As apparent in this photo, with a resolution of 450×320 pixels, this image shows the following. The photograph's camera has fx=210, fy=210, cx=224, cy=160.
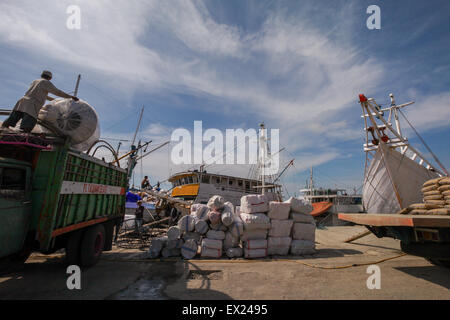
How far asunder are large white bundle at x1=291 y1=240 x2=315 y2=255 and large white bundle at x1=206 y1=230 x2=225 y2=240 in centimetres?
240

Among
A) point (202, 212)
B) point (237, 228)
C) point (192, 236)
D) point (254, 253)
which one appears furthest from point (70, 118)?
point (254, 253)

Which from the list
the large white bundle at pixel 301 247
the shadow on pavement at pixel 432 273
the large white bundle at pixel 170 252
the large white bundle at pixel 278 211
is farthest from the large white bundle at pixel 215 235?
the shadow on pavement at pixel 432 273

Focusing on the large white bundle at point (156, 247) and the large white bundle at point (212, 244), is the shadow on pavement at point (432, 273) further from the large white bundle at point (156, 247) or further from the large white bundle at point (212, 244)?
the large white bundle at point (156, 247)

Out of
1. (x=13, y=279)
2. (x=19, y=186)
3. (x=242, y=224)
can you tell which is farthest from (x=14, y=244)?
(x=242, y=224)

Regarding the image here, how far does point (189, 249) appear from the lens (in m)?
6.65

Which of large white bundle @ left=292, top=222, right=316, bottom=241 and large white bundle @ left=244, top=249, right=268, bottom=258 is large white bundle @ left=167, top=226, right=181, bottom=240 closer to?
large white bundle @ left=244, top=249, right=268, bottom=258

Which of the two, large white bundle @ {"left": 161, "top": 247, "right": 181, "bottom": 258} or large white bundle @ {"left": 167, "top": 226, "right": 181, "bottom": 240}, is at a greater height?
large white bundle @ {"left": 167, "top": 226, "right": 181, "bottom": 240}

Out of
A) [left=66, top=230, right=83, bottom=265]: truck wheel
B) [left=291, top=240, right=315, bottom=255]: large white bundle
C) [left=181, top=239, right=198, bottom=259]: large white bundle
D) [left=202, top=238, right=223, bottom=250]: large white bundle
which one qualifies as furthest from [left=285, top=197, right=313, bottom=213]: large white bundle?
[left=66, top=230, right=83, bottom=265]: truck wheel

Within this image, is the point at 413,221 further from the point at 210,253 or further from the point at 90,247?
the point at 90,247

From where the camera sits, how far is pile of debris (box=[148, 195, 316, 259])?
21.9 ft

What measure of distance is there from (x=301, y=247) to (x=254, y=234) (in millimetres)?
1663

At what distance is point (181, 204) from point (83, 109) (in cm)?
962

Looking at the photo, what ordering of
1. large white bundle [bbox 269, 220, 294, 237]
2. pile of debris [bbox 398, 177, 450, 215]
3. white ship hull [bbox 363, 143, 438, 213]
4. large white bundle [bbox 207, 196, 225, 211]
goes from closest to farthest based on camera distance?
A: pile of debris [bbox 398, 177, 450, 215]
large white bundle [bbox 269, 220, 294, 237]
large white bundle [bbox 207, 196, 225, 211]
white ship hull [bbox 363, 143, 438, 213]

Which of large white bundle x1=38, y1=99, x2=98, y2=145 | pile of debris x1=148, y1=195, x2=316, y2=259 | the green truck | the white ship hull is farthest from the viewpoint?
the white ship hull
